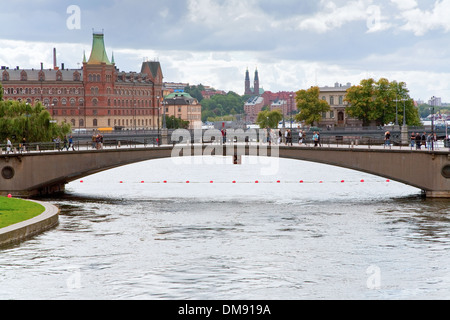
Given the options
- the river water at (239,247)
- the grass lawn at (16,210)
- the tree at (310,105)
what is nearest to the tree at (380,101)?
the tree at (310,105)

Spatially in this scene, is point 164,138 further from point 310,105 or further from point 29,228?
point 310,105

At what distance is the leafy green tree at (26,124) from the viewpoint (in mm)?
83125

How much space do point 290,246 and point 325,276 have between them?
24.4 feet

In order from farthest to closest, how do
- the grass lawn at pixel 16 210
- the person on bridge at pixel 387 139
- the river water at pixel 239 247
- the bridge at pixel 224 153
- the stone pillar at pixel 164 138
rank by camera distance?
the stone pillar at pixel 164 138 < the person on bridge at pixel 387 139 < the bridge at pixel 224 153 < the grass lawn at pixel 16 210 < the river water at pixel 239 247

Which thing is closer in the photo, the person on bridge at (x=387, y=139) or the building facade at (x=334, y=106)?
the person on bridge at (x=387, y=139)

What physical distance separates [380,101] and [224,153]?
8387 cm

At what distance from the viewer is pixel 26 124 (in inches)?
3302

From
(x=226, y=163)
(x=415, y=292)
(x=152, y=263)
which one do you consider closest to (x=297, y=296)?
(x=415, y=292)

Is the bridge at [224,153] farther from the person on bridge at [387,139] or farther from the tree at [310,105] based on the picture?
the tree at [310,105]

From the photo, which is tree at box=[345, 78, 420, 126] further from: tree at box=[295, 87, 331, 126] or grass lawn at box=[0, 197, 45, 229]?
grass lawn at box=[0, 197, 45, 229]

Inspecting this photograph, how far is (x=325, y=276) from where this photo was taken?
36250 millimetres

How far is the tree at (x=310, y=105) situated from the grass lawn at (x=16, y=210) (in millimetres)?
121743

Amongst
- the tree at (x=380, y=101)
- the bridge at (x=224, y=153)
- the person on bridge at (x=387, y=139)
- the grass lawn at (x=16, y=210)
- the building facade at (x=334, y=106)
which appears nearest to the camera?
the grass lawn at (x=16, y=210)
